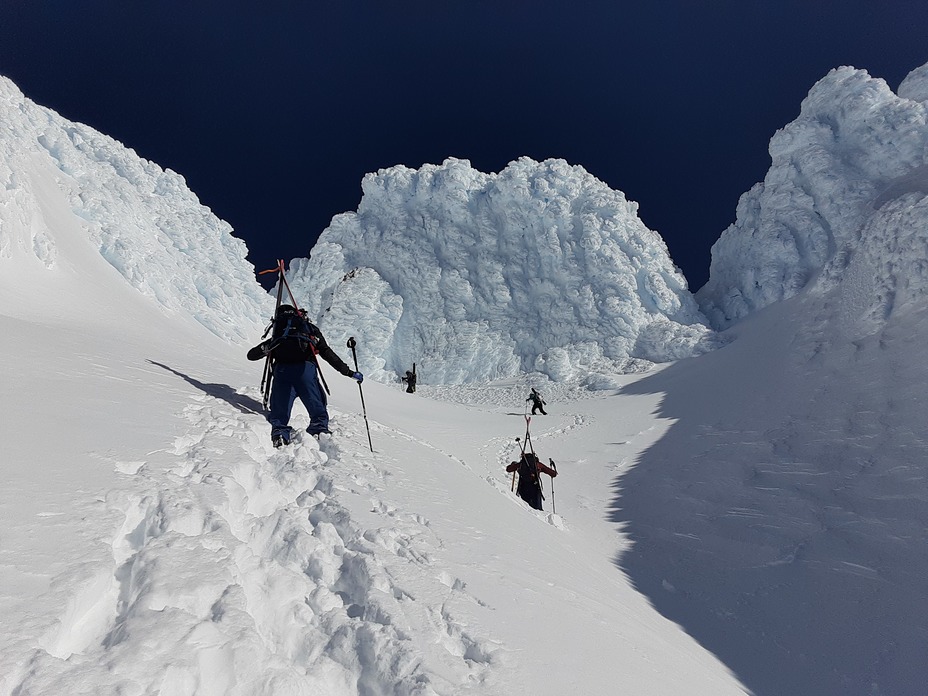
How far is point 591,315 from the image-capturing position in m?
35.2

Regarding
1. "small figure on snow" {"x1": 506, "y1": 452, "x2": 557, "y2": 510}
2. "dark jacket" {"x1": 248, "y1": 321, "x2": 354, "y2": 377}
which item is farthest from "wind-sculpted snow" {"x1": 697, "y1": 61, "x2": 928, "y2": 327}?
"dark jacket" {"x1": 248, "y1": 321, "x2": 354, "y2": 377}

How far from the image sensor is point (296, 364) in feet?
18.9

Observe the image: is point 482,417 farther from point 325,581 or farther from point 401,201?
point 401,201

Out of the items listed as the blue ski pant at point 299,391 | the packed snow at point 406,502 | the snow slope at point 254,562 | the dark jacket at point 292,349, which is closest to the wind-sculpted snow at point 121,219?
the packed snow at point 406,502

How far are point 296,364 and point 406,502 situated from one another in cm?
238

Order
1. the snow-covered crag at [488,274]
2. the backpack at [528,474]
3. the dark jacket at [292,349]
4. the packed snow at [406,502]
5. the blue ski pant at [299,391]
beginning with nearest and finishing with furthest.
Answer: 1. the packed snow at [406,502]
2. the blue ski pant at [299,391]
3. the dark jacket at [292,349]
4. the backpack at [528,474]
5. the snow-covered crag at [488,274]

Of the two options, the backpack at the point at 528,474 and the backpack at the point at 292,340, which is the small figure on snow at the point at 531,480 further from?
the backpack at the point at 292,340

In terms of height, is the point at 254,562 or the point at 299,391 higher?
the point at 299,391

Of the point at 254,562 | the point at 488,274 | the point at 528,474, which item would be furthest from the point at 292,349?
the point at 488,274

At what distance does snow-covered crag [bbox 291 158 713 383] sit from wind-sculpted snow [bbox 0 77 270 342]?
19.0m

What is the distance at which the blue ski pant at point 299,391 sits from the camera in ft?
17.8

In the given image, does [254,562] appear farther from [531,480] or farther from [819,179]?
[819,179]

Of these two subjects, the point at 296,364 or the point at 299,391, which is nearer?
the point at 299,391

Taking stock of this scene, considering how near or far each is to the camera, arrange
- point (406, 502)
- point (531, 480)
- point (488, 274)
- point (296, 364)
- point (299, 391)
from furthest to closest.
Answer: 1. point (488, 274)
2. point (531, 480)
3. point (296, 364)
4. point (299, 391)
5. point (406, 502)
